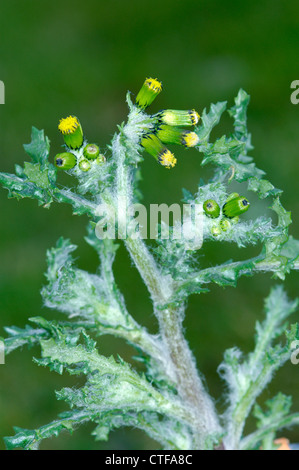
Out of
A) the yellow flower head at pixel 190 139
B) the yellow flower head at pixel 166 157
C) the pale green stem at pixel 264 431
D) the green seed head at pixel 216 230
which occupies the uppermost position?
the yellow flower head at pixel 190 139

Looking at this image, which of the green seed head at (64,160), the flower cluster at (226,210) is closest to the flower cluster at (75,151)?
the green seed head at (64,160)

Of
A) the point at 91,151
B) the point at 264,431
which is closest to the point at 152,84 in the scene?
the point at 91,151

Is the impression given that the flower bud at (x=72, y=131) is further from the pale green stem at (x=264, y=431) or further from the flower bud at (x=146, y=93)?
the pale green stem at (x=264, y=431)

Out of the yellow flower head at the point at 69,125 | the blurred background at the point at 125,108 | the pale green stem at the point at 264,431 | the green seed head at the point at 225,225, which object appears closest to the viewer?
the yellow flower head at the point at 69,125

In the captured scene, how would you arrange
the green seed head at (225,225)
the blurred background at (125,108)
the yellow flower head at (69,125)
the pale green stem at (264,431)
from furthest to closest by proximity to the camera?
the blurred background at (125,108), the pale green stem at (264,431), the green seed head at (225,225), the yellow flower head at (69,125)

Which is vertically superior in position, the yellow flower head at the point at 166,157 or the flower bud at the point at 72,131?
the flower bud at the point at 72,131

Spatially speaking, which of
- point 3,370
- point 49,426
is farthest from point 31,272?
point 49,426

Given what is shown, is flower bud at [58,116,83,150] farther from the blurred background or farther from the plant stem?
the blurred background

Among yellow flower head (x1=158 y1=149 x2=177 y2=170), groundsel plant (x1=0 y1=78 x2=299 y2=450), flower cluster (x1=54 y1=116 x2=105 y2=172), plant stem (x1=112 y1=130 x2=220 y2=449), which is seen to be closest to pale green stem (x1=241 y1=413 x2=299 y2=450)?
groundsel plant (x1=0 y1=78 x2=299 y2=450)

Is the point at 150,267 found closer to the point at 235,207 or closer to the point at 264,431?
the point at 235,207
